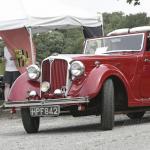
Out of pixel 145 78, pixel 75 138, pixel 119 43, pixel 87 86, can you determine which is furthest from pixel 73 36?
pixel 75 138

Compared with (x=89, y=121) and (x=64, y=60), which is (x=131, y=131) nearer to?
(x=64, y=60)

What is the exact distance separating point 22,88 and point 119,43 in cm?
225

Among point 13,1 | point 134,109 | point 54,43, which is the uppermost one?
point 13,1

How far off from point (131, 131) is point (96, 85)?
3.05 feet

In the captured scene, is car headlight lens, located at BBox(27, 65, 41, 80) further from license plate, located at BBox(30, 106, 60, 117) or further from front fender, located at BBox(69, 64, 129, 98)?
front fender, located at BBox(69, 64, 129, 98)

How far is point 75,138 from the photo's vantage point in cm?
935

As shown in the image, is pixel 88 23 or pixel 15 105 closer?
pixel 15 105

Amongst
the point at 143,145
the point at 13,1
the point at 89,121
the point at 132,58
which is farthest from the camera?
the point at 13,1

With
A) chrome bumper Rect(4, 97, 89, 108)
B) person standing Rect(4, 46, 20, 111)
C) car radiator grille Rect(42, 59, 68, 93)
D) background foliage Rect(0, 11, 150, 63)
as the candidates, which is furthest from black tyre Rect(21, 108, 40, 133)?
background foliage Rect(0, 11, 150, 63)

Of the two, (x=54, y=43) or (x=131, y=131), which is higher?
(x=131, y=131)

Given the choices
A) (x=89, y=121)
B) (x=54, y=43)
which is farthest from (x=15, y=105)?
(x=54, y=43)

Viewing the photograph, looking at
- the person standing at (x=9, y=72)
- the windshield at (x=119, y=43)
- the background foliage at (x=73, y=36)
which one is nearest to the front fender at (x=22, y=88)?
the windshield at (x=119, y=43)

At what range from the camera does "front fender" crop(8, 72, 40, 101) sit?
428 inches

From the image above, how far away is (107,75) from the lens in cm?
1031
